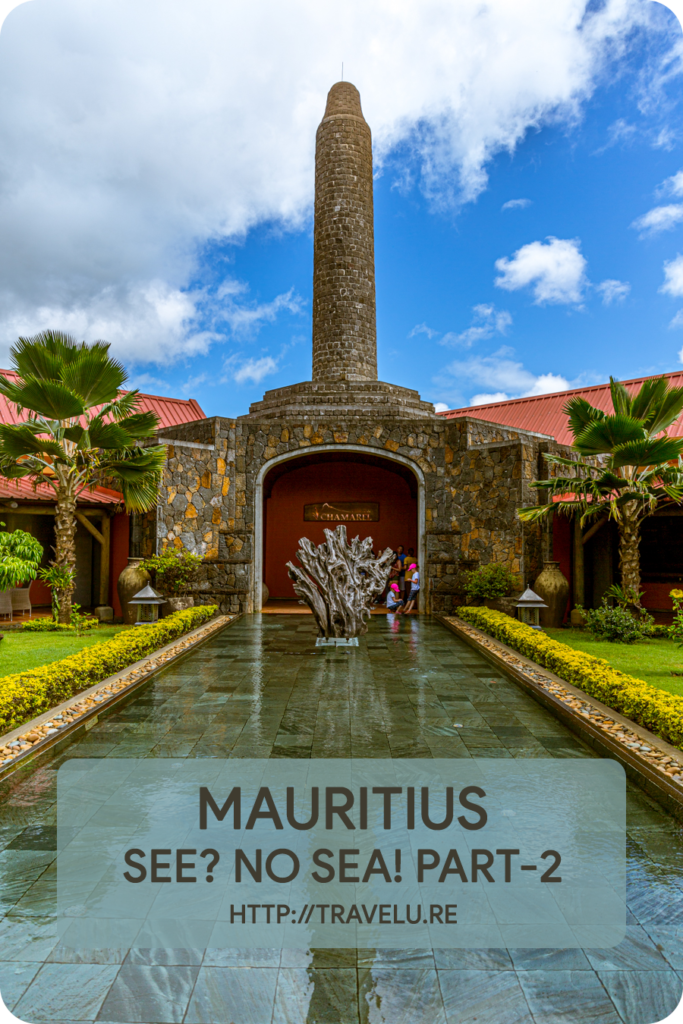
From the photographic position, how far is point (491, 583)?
13.0m

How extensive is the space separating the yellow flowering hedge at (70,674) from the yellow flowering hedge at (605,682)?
5342 millimetres

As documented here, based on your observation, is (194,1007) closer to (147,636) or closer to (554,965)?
(554,965)

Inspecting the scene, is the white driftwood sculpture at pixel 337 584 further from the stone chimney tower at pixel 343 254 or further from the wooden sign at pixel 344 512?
the stone chimney tower at pixel 343 254

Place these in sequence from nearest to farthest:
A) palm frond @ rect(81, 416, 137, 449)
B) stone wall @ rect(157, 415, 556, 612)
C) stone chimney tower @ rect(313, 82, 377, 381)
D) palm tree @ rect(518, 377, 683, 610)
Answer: palm tree @ rect(518, 377, 683, 610) < palm frond @ rect(81, 416, 137, 449) < stone wall @ rect(157, 415, 556, 612) < stone chimney tower @ rect(313, 82, 377, 381)

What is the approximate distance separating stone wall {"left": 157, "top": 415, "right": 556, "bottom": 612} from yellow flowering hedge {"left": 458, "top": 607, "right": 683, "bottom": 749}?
3.65 meters

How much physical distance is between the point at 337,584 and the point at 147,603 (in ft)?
11.7

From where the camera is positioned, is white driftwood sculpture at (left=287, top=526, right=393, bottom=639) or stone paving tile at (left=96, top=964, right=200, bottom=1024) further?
white driftwood sculpture at (left=287, top=526, right=393, bottom=639)

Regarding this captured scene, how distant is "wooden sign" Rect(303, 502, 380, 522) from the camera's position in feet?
57.0

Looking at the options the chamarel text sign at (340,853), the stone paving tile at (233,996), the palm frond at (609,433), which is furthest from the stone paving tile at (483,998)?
A: the palm frond at (609,433)

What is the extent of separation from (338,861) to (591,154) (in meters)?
12.9

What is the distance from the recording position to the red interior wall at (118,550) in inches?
600

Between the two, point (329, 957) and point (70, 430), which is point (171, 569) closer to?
point (70, 430)

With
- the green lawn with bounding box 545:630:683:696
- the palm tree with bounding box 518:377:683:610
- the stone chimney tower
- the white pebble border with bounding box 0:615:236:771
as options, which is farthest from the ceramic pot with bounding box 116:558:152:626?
the green lawn with bounding box 545:630:683:696

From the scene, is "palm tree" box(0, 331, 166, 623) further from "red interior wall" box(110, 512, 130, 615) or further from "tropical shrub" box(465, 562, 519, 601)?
"tropical shrub" box(465, 562, 519, 601)
